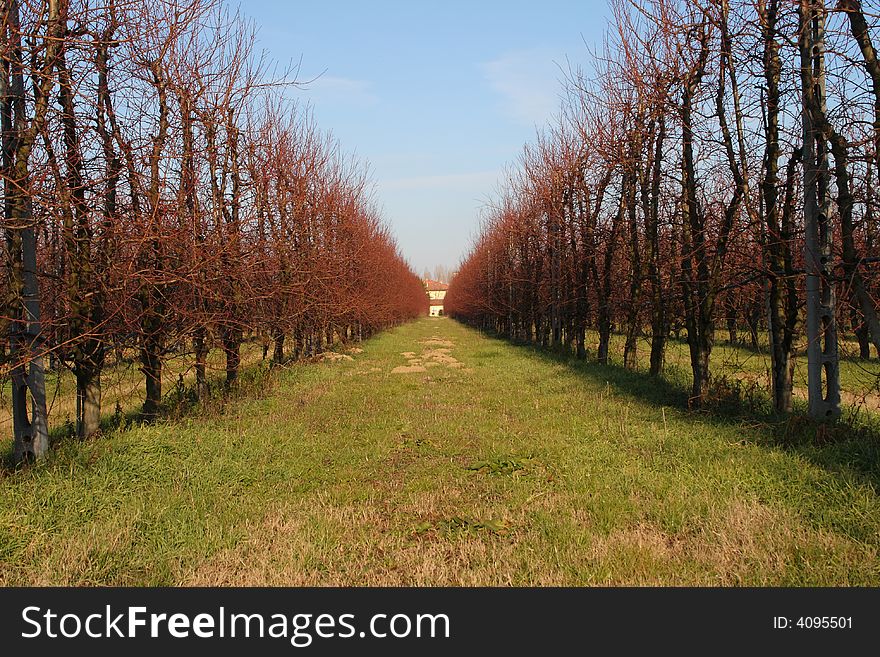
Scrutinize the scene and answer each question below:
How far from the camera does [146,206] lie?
649cm

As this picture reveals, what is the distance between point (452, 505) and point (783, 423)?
390 cm

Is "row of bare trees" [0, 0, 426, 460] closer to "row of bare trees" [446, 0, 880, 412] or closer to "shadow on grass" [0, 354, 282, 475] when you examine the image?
"shadow on grass" [0, 354, 282, 475]

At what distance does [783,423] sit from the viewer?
5832 mm

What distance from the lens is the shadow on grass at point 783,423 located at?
462 cm

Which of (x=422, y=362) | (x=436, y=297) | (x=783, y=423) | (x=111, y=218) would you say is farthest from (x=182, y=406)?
(x=436, y=297)

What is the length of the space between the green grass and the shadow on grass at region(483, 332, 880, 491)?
0.03 m

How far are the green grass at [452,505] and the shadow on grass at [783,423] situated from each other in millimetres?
34

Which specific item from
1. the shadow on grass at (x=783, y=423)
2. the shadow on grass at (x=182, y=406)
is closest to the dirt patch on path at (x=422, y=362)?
the shadow on grass at (x=182, y=406)

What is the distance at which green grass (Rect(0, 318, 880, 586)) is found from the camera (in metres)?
3.23

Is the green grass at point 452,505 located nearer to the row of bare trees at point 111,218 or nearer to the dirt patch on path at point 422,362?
the row of bare trees at point 111,218

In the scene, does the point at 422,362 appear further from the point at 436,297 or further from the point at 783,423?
the point at 436,297

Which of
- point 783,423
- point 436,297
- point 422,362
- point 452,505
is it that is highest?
point 436,297
